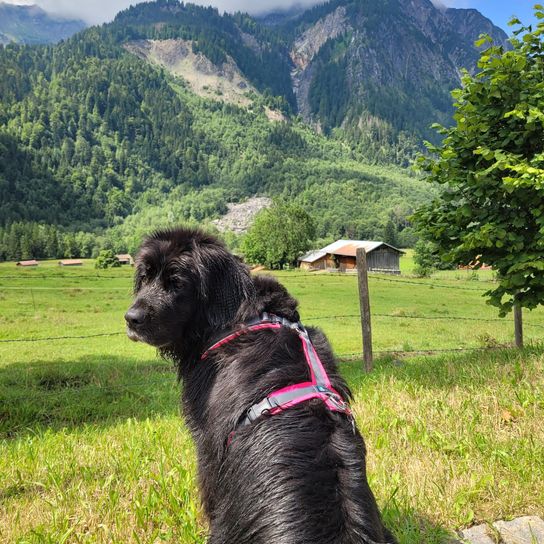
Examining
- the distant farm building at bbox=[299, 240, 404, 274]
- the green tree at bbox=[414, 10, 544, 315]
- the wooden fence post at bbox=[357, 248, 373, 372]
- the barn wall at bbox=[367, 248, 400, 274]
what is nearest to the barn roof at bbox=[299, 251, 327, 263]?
the distant farm building at bbox=[299, 240, 404, 274]

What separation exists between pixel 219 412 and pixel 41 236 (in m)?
56.7

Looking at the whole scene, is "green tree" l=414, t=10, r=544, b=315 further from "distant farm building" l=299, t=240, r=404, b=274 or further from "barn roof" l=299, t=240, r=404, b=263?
"barn roof" l=299, t=240, r=404, b=263

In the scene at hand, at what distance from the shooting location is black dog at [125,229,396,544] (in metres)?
1.56

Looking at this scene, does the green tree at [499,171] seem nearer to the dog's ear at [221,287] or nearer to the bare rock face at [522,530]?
the bare rock face at [522,530]

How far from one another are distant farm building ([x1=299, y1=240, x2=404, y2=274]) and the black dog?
184 ft

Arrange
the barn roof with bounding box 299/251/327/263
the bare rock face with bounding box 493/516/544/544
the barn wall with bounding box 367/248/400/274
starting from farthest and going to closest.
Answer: the barn wall with bounding box 367/248/400/274 < the barn roof with bounding box 299/251/327/263 < the bare rock face with bounding box 493/516/544/544

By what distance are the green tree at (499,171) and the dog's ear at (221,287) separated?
5290 mm

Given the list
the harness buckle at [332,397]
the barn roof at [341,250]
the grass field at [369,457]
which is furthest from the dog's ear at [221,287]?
the barn roof at [341,250]

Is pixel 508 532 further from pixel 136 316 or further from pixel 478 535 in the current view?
pixel 136 316

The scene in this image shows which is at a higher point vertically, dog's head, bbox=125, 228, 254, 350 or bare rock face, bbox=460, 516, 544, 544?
dog's head, bbox=125, 228, 254, 350

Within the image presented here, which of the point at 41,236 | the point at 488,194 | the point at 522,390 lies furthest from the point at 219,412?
the point at 41,236

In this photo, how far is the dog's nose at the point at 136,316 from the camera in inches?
92.6

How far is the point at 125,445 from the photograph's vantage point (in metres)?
4.27

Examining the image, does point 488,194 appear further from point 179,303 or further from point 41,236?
point 41,236
